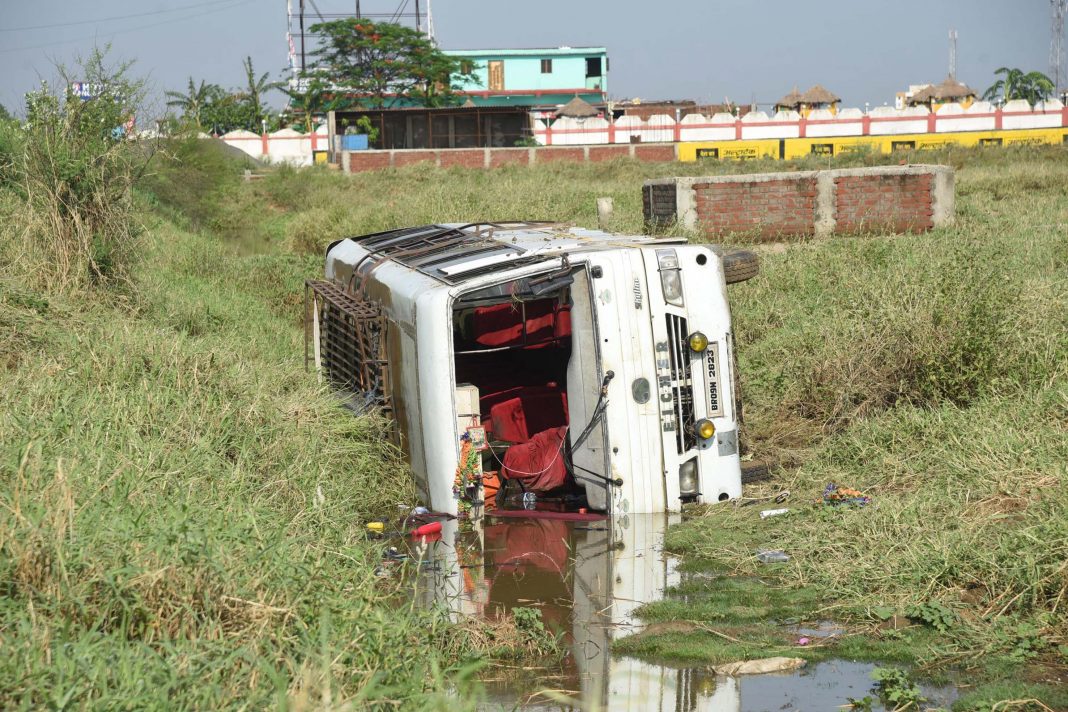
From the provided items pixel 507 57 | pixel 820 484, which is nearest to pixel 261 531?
pixel 820 484

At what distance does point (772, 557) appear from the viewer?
6641 millimetres

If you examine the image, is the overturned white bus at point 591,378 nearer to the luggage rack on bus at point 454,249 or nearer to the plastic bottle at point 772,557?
the luggage rack on bus at point 454,249

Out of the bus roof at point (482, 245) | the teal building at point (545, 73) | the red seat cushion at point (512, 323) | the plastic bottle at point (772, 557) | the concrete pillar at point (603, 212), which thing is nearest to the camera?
the plastic bottle at point (772, 557)

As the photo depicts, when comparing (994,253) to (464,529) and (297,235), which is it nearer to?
(464,529)

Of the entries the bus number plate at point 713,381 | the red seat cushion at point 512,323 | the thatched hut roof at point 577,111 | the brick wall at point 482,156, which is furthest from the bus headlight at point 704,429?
the thatched hut roof at point 577,111

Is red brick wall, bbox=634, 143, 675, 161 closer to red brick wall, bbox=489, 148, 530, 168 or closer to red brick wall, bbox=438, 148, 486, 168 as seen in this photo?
red brick wall, bbox=489, 148, 530, 168

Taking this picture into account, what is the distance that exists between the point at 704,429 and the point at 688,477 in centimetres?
36

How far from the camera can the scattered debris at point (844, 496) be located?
7.27m

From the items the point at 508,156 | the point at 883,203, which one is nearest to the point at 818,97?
the point at 508,156

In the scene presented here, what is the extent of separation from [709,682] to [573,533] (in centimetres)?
260

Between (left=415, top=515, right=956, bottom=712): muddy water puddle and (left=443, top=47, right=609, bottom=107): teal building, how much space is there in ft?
215

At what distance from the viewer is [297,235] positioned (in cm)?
2048

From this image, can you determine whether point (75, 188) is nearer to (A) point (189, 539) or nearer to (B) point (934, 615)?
(A) point (189, 539)

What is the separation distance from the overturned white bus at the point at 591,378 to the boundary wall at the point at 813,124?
4094 centimetres
